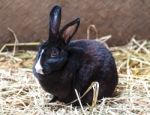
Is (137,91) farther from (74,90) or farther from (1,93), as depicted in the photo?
(1,93)

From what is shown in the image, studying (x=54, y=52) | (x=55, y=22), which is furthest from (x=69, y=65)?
(x=55, y=22)

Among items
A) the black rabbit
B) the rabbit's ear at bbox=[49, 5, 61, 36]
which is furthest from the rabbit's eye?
the rabbit's ear at bbox=[49, 5, 61, 36]

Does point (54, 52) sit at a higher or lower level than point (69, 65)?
higher

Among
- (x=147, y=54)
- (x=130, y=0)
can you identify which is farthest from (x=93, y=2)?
(x=147, y=54)

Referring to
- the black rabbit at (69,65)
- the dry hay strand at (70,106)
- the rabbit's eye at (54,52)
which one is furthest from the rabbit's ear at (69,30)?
the dry hay strand at (70,106)

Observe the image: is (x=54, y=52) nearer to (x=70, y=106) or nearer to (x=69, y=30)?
(x=69, y=30)

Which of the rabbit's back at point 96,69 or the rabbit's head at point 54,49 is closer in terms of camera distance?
the rabbit's head at point 54,49

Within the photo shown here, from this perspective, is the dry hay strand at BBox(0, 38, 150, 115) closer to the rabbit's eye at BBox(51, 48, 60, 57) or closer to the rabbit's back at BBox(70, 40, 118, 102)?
the rabbit's back at BBox(70, 40, 118, 102)

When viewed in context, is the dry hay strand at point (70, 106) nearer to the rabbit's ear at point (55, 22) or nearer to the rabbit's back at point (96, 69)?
the rabbit's back at point (96, 69)
